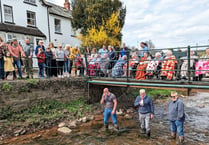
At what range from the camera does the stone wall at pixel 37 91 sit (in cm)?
756

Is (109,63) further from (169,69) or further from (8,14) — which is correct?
(8,14)

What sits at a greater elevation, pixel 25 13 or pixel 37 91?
pixel 25 13

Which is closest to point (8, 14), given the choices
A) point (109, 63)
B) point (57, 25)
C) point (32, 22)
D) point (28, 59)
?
point (32, 22)

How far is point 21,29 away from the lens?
16688 millimetres

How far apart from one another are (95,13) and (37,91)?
13.9 meters

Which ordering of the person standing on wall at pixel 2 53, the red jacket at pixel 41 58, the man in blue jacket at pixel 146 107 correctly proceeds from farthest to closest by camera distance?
1. the red jacket at pixel 41 58
2. the person standing on wall at pixel 2 53
3. the man in blue jacket at pixel 146 107

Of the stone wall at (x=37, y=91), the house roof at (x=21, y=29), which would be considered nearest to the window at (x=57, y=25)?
the house roof at (x=21, y=29)

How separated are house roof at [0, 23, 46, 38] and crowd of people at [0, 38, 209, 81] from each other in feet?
26.0

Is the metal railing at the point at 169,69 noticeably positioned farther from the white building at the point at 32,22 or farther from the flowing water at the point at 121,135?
the white building at the point at 32,22

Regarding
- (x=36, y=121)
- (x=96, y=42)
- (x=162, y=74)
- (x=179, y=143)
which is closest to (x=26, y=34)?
(x=96, y=42)

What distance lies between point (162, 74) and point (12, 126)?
648 centimetres

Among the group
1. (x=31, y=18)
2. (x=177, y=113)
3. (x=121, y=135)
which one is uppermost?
(x=31, y=18)

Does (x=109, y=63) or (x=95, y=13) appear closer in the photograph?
(x=109, y=63)

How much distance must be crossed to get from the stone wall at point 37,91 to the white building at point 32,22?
31.0 feet
